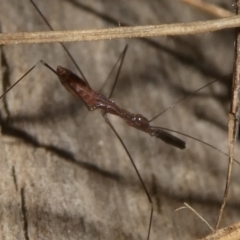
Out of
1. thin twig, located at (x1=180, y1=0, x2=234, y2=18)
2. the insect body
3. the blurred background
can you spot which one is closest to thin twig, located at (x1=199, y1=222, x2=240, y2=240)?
the blurred background

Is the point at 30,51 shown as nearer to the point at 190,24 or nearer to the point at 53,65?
the point at 53,65

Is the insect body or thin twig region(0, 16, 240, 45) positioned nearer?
thin twig region(0, 16, 240, 45)

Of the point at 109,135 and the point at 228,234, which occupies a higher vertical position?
the point at 109,135

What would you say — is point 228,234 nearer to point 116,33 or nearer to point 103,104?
point 116,33

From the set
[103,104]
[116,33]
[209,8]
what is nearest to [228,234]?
[116,33]

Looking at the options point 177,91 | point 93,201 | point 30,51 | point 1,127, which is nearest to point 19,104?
point 1,127

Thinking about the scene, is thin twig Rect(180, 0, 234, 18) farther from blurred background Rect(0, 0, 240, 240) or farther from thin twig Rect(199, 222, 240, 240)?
thin twig Rect(199, 222, 240, 240)

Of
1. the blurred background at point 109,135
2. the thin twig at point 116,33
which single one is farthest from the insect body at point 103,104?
the thin twig at point 116,33

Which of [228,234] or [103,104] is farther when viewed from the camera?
[103,104]

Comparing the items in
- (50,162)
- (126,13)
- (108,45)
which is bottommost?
(50,162)
